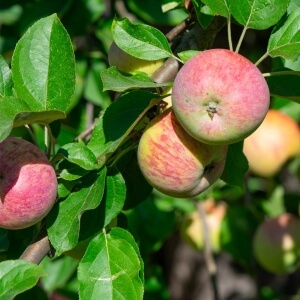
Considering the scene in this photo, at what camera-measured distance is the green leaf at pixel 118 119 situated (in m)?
1.10

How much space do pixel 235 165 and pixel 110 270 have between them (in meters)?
0.30

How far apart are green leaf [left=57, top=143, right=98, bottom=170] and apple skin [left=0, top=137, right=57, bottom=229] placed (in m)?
0.04

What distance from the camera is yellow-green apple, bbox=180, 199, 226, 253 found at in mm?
2385

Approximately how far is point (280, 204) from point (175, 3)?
1.29m

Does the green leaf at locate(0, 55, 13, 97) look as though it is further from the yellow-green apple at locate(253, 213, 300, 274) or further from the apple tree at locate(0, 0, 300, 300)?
the yellow-green apple at locate(253, 213, 300, 274)

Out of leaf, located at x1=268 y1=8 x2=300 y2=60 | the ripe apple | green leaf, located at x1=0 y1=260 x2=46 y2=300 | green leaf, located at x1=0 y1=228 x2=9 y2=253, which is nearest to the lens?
green leaf, located at x1=0 y1=260 x2=46 y2=300

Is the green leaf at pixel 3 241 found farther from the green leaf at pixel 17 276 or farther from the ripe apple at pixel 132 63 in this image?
the ripe apple at pixel 132 63

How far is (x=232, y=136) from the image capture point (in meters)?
1.00

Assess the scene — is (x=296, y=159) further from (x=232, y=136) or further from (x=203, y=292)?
(x=232, y=136)

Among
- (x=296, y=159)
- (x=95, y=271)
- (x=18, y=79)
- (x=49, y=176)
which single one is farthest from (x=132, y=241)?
(x=296, y=159)

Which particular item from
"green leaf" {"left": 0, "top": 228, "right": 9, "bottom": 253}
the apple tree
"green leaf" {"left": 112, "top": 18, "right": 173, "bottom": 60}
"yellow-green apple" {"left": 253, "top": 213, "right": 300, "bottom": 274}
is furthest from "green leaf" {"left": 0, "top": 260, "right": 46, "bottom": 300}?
"yellow-green apple" {"left": 253, "top": 213, "right": 300, "bottom": 274}

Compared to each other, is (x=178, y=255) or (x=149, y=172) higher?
(x=149, y=172)

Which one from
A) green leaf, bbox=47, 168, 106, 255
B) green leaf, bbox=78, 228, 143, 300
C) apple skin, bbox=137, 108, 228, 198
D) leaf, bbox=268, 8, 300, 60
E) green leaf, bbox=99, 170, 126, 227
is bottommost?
green leaf, bbox=78, 228, 143, 300

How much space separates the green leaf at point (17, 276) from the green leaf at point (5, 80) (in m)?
0.27
